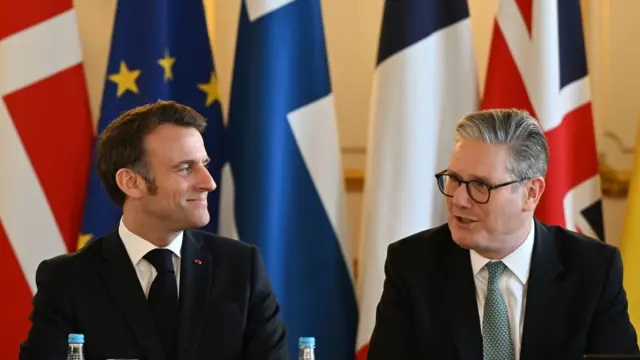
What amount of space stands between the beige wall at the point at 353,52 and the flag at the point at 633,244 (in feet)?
1.54

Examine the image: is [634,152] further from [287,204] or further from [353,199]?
[287,204]

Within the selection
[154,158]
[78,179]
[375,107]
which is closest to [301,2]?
[375,107]

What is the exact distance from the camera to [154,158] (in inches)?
113

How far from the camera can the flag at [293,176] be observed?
406 centimetres

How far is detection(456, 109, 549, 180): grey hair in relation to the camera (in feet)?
8.73

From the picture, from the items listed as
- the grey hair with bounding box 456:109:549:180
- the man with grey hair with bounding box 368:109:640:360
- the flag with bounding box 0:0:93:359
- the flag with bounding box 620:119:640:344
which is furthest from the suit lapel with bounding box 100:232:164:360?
the flag with bounding box 620:119:640:344

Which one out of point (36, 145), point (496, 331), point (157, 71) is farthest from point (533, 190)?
point (36, 145)

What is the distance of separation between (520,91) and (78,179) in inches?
70.6

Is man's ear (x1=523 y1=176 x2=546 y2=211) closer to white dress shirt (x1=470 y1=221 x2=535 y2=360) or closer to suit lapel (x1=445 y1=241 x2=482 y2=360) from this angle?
white dress shirt (x1=470 y1=221 x2=535 y2=360)

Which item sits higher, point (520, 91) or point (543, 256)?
point (520, 91)

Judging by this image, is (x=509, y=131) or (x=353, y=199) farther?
(x=353, y=199)

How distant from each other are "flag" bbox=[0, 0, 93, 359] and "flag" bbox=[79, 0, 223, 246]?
10cm

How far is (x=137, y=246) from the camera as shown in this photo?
2879 mm

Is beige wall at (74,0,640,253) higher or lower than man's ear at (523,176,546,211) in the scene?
higher
